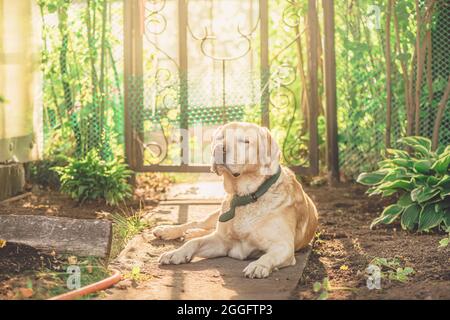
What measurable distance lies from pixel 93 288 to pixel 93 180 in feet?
10.1

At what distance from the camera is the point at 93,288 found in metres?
4.29

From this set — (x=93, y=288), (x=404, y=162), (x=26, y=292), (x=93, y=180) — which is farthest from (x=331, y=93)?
(x=26, y=292)

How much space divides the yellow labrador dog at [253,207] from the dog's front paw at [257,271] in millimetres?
45

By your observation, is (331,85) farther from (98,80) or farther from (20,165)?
(20,165)

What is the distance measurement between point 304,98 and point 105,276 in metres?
4.63

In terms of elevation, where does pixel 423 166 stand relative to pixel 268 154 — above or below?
below

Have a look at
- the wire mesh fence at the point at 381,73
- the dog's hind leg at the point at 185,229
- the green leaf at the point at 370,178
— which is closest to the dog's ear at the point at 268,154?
the dog's hind leg at the point at 185,229

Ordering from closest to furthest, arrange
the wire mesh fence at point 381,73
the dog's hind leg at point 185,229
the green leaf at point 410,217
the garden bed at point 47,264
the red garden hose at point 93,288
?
the red garden hose at point 93,288 < the garden bed at point 47,264 < the dog's hind leg at point 185,229 < the green leaf at point 410,217 < the wire mesh fence at point 381,73

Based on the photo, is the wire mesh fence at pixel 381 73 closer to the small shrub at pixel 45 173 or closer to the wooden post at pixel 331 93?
the wooden post at pixel 331 93

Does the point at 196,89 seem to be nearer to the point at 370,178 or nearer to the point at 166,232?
the point at 370,178

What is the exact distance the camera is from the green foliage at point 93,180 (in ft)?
24.0

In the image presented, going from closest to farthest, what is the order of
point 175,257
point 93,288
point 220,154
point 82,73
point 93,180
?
point 93,288 < point 220,154 < point 175,257 < point 93,180 < point 82,73
